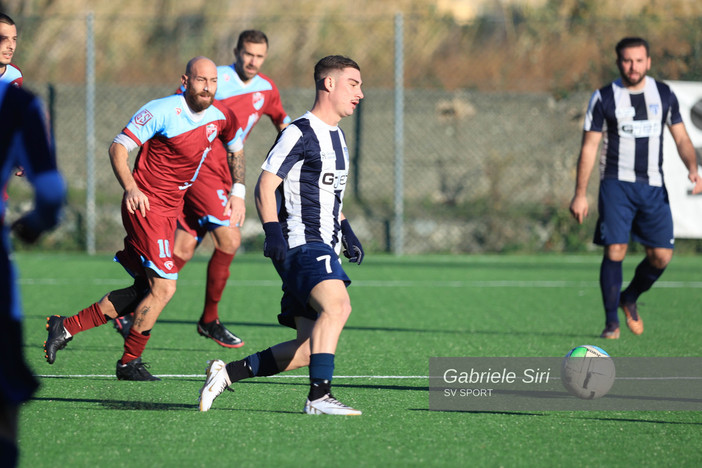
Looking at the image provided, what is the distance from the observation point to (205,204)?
266 inches

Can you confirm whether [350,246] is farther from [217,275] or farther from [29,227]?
[217,275]

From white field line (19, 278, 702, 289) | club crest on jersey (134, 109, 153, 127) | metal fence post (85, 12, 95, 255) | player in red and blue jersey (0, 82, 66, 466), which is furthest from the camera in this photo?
metal fence post (85, 12, 95, 255)

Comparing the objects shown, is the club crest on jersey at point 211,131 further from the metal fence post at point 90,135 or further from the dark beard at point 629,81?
the metal fence post at point 90,135

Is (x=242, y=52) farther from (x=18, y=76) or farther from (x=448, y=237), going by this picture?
(x=448, y=237)

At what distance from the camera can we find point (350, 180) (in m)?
13.8

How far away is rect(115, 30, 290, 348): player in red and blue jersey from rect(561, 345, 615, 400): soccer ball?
2536 millimetres

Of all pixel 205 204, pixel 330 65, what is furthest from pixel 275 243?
pixel 205 204

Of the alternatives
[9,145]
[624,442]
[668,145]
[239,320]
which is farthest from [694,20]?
[9,145]

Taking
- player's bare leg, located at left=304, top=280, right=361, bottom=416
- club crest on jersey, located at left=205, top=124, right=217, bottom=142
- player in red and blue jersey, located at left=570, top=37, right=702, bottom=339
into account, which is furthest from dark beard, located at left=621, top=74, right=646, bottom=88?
player's bare leg, located at left=304, top=280, right=361, bottom=416

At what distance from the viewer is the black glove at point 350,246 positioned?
464 cm

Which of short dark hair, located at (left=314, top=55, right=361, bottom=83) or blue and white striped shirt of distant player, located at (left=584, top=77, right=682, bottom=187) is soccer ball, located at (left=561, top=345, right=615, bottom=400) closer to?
short dark hair, located at (left=314, top=55, right=361, bottom=83)

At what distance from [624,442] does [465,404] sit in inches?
36.2

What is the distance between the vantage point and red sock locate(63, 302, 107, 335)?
5414 mm

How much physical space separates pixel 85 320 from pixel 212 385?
4.39 feet
